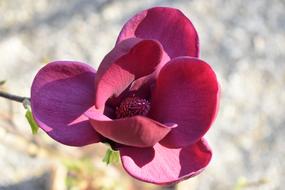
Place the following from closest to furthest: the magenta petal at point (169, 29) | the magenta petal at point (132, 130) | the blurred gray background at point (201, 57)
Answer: the magenta petal at point (132, 130) < the magenta petal at point (169, 29) < the blurred gray background at point (201, 57)

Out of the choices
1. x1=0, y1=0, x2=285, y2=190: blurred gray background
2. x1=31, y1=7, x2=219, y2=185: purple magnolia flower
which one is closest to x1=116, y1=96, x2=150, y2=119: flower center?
x1=31, y1=7, x2=219, y2=185: purple magnolia flower

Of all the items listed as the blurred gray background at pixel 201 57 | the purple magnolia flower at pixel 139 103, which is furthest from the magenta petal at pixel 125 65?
the blurred gray background at pixel 201 57

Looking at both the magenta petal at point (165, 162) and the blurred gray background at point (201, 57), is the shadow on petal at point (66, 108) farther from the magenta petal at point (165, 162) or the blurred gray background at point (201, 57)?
the blurred gray background at point (201, 57)

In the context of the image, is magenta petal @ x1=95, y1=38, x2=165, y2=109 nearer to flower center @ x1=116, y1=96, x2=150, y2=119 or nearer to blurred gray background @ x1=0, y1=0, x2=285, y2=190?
flower center @ x1=116, y1=96, x2=150, y2=119

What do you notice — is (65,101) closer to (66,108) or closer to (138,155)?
(66,108)

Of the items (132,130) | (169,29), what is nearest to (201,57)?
(169,29)

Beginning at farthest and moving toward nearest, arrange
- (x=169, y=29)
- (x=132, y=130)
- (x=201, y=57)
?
(x=201, y=57) → (x=169, y=29) → (x=132, y=130)

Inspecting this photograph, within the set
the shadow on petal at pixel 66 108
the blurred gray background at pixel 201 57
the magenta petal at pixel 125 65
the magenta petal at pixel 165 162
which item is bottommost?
the blurred gray background at pixel 201 57
